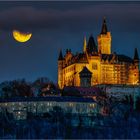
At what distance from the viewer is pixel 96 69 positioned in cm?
9450

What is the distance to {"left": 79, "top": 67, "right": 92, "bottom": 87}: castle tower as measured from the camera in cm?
9125

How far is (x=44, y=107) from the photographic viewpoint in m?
74.7

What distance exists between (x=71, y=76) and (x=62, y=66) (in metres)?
4.44

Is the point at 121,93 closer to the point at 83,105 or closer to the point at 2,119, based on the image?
the point at 83,105

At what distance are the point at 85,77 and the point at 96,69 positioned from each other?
3.01 meters

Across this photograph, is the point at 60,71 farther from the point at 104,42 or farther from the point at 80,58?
the point at 104,42

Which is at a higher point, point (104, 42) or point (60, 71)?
point (104, 42)

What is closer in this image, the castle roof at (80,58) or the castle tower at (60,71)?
the castle roof at (80,58)

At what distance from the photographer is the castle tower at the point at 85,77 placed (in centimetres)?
9125

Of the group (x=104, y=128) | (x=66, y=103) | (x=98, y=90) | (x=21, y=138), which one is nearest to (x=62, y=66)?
(x=98, y=90)

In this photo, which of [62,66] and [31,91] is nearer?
[31,91]

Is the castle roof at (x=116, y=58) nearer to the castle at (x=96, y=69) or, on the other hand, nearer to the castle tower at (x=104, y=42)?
the castle at (x=96, y=69)

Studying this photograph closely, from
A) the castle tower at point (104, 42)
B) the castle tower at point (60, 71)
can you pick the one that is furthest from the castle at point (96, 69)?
the castle tower at point (104, 42)

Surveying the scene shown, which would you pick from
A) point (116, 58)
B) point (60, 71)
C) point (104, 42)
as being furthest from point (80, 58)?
point (104, 42)
